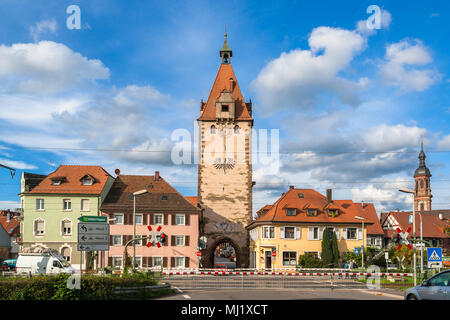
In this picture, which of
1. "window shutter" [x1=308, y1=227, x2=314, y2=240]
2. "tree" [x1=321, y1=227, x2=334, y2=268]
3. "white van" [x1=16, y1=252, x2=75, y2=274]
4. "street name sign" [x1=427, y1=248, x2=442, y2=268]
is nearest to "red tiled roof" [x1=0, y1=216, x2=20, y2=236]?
"white van" [x1=16, y1=252, x2=75, y2=274]

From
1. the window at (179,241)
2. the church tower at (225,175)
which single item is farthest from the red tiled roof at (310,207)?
the window at (179,241)

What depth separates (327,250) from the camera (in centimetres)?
5581

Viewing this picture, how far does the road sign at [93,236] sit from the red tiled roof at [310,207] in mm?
38024

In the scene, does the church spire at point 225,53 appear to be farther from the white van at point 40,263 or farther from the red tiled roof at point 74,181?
the white van at point 40,263

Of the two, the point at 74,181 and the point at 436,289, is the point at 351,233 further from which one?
the point at 436,289

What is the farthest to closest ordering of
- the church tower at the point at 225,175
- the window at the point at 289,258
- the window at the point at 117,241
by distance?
the church tower at the point at 225,175, the window at the point at 289,258, the window at the point at 117,241

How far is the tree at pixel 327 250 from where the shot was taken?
5496 cm

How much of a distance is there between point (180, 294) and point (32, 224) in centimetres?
3576

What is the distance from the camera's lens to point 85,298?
1881 cm

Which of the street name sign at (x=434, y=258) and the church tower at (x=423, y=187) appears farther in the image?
the church tower at (x=423, y=187)
